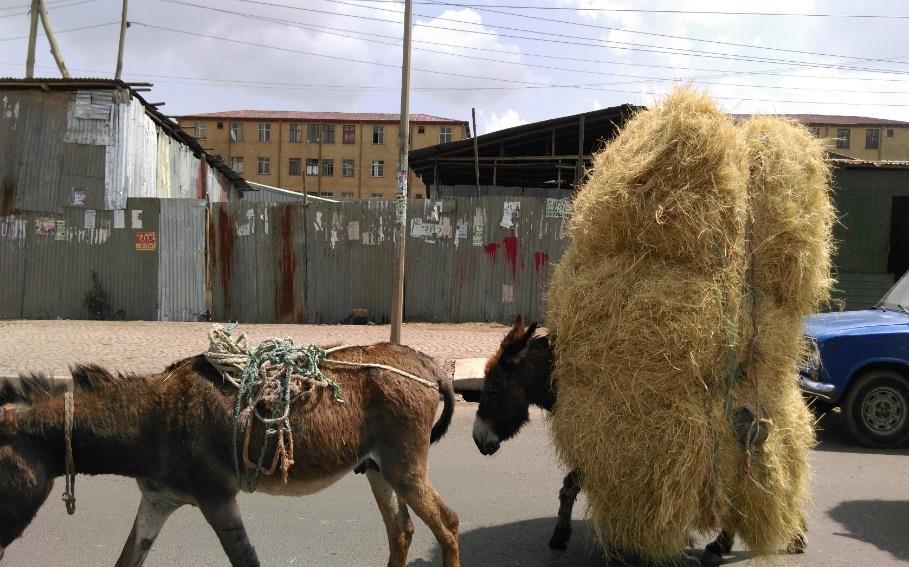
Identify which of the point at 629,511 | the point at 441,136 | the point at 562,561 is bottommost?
the point at 562,561

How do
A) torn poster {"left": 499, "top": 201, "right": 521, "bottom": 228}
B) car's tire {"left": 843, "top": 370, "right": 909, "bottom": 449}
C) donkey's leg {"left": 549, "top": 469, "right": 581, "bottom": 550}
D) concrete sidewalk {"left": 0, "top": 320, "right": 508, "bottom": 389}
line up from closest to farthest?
1. donkey's leg {"left": 549, "top": 469, "right": 581, "bottom": 550}
2. car's tire {"left": 843, "top": 370, "right": 909, "bottom": 449}
3. concrete sidewalk {"left": 0, "top": 320, "right": 508, "bottom": 389}
4. torn poster {"left": 499, "top": 201, "right": 521, "bottom": 228}

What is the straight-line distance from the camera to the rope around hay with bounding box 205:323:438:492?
120 inches

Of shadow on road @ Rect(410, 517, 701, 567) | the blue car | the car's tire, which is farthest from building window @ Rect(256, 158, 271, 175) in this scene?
shadow on road @ Rect(410, 517, 701, 567)

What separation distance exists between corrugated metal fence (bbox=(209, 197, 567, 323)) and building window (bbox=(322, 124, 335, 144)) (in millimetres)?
49562

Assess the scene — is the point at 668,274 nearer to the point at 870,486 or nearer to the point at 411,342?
the point at 870,486

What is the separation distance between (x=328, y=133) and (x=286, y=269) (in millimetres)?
50417

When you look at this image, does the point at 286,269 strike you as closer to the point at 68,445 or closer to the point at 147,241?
the point at 147,241

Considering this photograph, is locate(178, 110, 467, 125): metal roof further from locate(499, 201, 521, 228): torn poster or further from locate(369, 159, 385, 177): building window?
locate(499, 201, 521, 228): torn poster

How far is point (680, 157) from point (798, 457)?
1783 millimetres

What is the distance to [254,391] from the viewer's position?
311cm

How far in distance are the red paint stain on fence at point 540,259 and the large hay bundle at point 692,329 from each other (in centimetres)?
956

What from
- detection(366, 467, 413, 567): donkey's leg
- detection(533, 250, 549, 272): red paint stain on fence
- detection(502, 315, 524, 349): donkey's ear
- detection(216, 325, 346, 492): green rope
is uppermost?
detection(533, 250, 549, 272): red paint stain on fence

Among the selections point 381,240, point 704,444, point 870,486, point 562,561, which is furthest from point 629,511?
point 381,240

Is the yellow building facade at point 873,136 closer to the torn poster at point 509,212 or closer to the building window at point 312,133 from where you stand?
the building window at point 312,133
